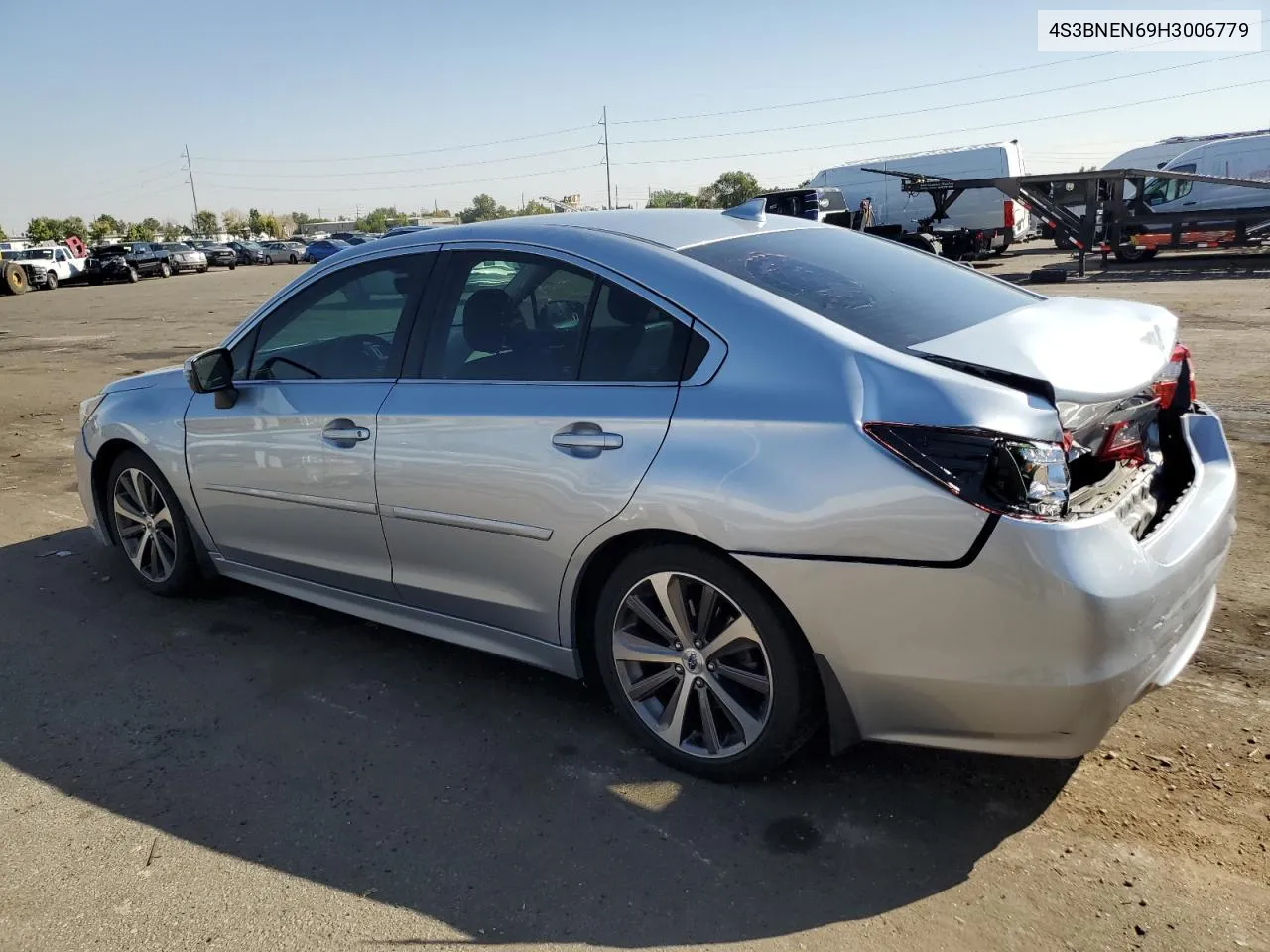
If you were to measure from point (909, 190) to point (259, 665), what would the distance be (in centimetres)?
2406

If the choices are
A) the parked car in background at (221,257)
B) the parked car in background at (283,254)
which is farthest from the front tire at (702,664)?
the parked car in background at (283,254)

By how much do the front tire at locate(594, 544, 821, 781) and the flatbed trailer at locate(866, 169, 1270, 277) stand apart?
20.3 meters

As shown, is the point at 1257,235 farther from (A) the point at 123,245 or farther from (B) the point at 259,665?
(A) the point at 123,245

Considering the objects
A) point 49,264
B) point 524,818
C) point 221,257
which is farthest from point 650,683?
point 221,257

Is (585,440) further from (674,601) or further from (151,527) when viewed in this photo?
(151,527)

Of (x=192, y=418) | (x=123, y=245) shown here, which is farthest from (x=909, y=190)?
(x=123, y=245)

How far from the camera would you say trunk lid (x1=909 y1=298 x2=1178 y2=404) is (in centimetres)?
260

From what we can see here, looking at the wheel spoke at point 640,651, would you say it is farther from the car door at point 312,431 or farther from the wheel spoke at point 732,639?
the car door at point 312,431

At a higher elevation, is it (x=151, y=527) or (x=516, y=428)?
(x=516, y=428)

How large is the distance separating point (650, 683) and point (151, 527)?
287 centimetres

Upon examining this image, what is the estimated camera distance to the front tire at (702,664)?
278 cm

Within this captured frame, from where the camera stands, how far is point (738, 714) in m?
2.93

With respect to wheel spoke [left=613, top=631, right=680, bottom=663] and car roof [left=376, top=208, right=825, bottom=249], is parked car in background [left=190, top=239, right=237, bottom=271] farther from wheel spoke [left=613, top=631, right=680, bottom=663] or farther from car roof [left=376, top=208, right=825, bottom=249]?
wheel spoke [left=613, top=631, right=680, bottom=663]

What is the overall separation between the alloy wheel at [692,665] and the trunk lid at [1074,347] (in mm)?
943
